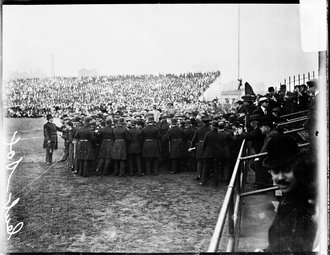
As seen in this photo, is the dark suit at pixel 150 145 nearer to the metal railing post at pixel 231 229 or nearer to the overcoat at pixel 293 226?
the metal railing post at pixel 231 229

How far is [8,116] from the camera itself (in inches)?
121

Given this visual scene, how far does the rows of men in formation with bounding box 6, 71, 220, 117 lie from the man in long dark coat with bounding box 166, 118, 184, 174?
23 centimetres

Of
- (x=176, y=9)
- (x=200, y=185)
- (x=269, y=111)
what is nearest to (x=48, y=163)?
(x=200, y=185)

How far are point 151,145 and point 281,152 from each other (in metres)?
1.22

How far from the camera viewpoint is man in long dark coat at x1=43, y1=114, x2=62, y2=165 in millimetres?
3156

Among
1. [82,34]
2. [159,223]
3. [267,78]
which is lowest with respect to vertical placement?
[159,223]

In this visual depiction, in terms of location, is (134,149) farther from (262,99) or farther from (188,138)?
(262,99)

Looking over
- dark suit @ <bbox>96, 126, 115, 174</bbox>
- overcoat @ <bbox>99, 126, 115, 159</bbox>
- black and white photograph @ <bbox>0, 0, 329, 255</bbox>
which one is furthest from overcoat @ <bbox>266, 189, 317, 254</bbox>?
A: overcoat @ <bbox>99, 126, 115, 159</bbox>

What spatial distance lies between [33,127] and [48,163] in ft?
1.20

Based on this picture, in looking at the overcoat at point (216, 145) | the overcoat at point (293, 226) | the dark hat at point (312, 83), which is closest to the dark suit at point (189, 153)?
the overcoat at point (216, 145)

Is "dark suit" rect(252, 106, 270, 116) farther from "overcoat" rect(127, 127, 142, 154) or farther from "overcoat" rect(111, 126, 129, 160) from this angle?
"overcoat" rect(111, 126, 129, 160)

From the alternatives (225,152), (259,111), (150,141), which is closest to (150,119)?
(150,141)

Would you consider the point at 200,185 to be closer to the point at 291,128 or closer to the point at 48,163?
the point at 291,128

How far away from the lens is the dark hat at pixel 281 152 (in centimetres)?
239
